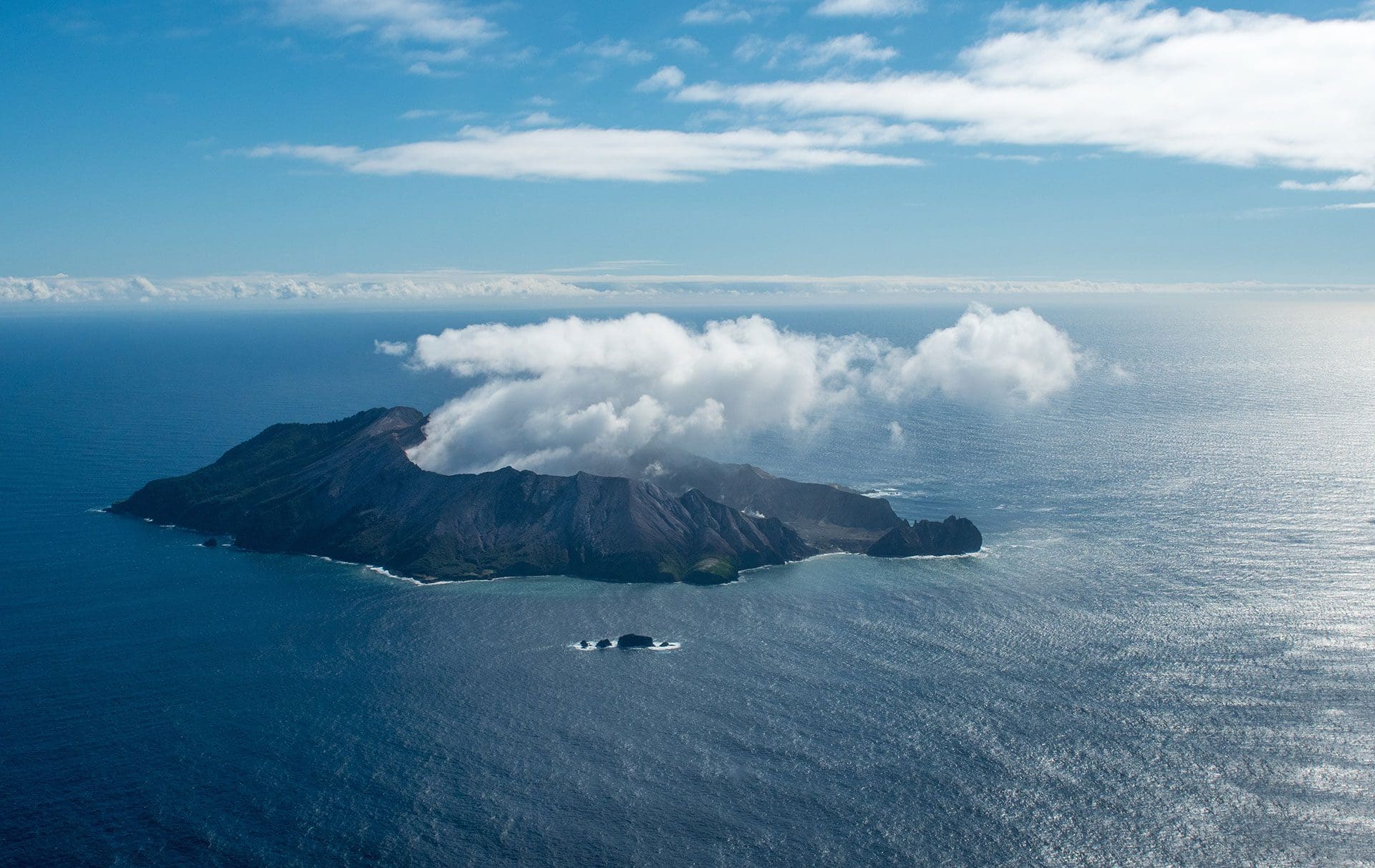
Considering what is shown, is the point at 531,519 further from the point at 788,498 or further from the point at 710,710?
the point at 710,710

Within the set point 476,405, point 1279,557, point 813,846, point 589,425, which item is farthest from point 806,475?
point 813,846

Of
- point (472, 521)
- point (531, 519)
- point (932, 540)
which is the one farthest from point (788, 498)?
point (472, 521)

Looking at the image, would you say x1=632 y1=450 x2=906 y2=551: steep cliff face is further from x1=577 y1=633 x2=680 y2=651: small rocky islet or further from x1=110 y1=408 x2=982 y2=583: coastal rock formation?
x1=577 y1=633 x2=680 y2=651: small rocky islet

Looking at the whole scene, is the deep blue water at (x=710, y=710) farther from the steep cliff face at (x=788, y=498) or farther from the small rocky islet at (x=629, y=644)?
the steep cliff face at (x=788, y=498)

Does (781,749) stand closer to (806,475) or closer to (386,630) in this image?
(386,630)

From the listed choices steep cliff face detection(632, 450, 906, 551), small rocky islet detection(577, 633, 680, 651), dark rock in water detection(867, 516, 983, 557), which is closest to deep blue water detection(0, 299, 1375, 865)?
small rocky islet detection(577, 633, 680, 651)

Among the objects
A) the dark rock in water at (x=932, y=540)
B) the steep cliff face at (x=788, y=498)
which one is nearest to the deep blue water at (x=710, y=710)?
the dark rock in water at (x=932, y=540)
